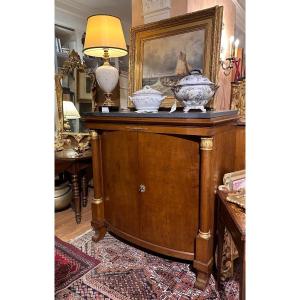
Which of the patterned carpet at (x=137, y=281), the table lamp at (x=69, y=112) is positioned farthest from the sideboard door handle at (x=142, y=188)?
the table lamp at (x=69, y=112)

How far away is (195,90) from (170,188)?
0.53m

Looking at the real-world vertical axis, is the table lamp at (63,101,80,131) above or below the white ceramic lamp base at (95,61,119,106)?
below

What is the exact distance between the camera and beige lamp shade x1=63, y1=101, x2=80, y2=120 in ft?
8.04

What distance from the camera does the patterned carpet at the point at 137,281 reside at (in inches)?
51.6

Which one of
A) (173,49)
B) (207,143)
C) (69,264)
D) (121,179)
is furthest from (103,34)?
(69,264)

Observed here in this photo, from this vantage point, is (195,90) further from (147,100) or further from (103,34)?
(103,34)

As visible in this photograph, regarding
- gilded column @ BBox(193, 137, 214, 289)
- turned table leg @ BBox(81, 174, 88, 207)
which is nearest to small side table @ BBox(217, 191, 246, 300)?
gilded column @ BBox(193, 137, 214, 289)

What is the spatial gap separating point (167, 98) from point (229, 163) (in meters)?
0.60

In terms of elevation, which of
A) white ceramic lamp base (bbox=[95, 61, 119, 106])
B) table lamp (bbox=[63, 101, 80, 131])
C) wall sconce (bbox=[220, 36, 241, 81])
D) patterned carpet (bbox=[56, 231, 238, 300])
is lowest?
patterned carpet (bbox=[56, 231, 238, 300])

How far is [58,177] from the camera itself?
2457 mm

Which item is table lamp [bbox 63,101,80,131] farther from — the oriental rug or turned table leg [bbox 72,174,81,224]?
the oriental rug
